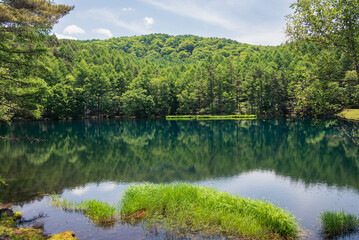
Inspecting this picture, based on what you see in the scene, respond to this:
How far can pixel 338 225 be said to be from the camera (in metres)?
11.8

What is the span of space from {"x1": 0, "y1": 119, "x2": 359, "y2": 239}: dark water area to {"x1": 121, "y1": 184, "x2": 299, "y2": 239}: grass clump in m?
1.17

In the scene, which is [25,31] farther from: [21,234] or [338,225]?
[338,225]

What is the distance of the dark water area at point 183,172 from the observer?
1430cm

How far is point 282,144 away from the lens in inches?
1496

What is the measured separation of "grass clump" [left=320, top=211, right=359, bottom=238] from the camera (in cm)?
1154

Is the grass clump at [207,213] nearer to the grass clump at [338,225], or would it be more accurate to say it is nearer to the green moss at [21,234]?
the grass clump at [338,225]

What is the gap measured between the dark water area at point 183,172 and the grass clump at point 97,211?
467 millimetres

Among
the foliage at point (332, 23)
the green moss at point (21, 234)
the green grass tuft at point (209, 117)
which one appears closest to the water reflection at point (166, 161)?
the green moss at point (21, 234)

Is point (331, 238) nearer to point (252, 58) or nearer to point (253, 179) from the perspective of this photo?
point (253, 179)

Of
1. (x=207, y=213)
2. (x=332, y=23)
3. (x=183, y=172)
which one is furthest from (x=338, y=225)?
(x=183, y=172)

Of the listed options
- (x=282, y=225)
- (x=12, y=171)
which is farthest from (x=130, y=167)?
(x=282, y=225)

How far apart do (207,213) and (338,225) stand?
251 inches

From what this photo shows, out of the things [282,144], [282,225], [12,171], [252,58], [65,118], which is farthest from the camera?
[252,58]

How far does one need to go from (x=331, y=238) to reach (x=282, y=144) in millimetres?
28387
